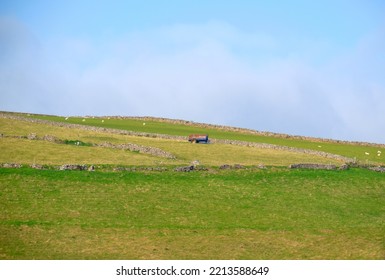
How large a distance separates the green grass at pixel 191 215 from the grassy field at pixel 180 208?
65 mm

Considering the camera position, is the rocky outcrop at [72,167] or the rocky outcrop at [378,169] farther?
the rocky outcrop at [378,169]

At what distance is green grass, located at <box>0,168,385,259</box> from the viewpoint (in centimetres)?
3438

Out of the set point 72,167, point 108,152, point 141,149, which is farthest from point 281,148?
point 72,167

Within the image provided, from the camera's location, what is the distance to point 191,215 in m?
41.7

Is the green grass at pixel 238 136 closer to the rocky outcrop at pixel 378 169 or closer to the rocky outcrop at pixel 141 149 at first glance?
the rocky outcrop at pixel 378 169

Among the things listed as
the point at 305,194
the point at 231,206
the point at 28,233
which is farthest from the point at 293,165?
the point at 28,233

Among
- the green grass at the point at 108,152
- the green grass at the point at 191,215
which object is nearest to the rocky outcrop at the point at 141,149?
the green grass at the point at 108,152

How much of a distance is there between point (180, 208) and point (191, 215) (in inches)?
63.9

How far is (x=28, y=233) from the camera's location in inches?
1398

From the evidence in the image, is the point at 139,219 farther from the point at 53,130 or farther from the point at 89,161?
the point at 53,130

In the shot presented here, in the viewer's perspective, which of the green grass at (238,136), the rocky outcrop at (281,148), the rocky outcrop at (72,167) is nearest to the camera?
the rocky outcrop at (72,167)

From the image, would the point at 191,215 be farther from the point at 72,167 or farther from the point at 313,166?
the point at 313,166

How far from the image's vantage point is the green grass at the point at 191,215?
3438 centimetres

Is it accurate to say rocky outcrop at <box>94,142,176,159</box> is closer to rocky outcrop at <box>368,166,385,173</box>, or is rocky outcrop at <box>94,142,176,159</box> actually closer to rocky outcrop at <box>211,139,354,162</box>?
rocky outcrop at <box>211,139,354,162</box>
